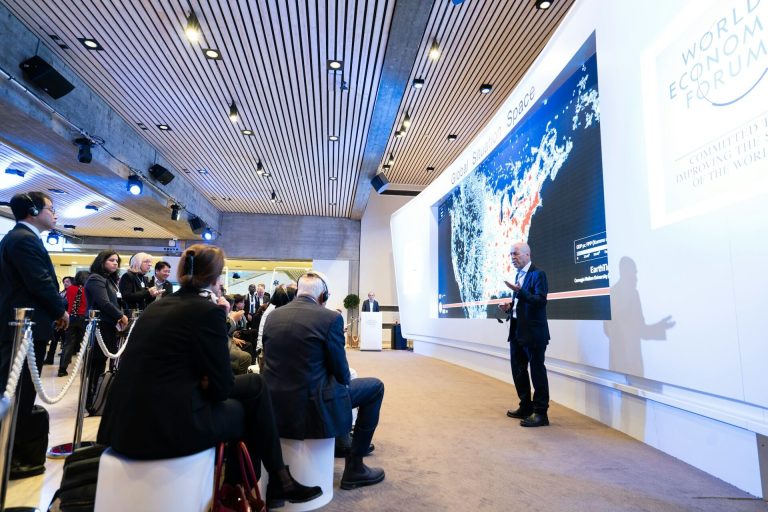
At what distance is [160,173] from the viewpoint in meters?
8.52

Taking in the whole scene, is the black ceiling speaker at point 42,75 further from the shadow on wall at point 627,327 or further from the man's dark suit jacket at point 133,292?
the shadow on wall at point 627,327

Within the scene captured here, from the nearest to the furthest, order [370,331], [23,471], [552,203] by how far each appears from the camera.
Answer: [23,471], [552,203], [370,331]

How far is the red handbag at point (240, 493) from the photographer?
1.61 m

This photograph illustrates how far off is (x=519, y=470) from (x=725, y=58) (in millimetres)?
2454

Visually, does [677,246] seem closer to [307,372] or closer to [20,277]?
[307,372]

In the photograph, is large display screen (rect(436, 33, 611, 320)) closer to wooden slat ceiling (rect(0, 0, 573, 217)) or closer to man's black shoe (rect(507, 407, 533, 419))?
man's black shoe (rect(507, 407, 533, 419))

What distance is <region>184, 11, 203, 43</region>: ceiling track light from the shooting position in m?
4.62

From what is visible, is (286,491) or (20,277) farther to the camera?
(20,277)

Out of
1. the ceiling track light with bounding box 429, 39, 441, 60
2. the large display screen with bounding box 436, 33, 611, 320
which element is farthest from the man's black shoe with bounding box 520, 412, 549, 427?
the ceiling track light with bounding box 429, 39, 441, 60

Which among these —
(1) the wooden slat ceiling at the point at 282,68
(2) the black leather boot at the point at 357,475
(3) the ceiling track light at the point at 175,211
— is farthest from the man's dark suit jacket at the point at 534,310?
(3) the ceiling track light at the point at 175,211

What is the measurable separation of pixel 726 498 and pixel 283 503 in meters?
2.08

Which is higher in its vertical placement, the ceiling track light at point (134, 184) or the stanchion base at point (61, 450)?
the ceiling track light at point (134, 184)

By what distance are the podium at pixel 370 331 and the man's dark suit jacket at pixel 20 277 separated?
927 cm


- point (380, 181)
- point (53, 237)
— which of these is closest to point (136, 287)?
point (380, 181)
